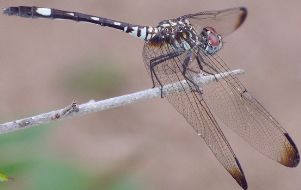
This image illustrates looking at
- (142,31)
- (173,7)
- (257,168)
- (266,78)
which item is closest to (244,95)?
(142,31)

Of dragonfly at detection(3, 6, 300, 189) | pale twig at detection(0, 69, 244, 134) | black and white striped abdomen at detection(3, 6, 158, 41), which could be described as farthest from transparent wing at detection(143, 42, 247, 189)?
pale twig at detection(0, 69, 244, 134)

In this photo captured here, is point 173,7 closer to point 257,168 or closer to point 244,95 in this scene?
point 257,168

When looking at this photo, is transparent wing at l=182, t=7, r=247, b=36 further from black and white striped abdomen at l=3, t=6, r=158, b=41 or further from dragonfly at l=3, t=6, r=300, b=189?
black and white striped abdomen at l=3, t=6, r=158, b=41

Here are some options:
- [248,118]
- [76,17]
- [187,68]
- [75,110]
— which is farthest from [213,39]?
[75,110]

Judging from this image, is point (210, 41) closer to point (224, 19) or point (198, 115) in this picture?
point (224, 19)

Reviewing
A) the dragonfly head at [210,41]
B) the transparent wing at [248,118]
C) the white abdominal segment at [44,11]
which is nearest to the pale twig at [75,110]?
the transparent wing at [248,118]

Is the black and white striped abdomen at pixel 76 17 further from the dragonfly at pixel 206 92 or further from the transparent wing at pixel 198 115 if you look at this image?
the transparent wing at pixel 198 115

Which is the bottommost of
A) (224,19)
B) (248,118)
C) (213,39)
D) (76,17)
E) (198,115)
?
(248,118)

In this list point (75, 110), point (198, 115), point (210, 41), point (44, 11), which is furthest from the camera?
point (210, 41)
